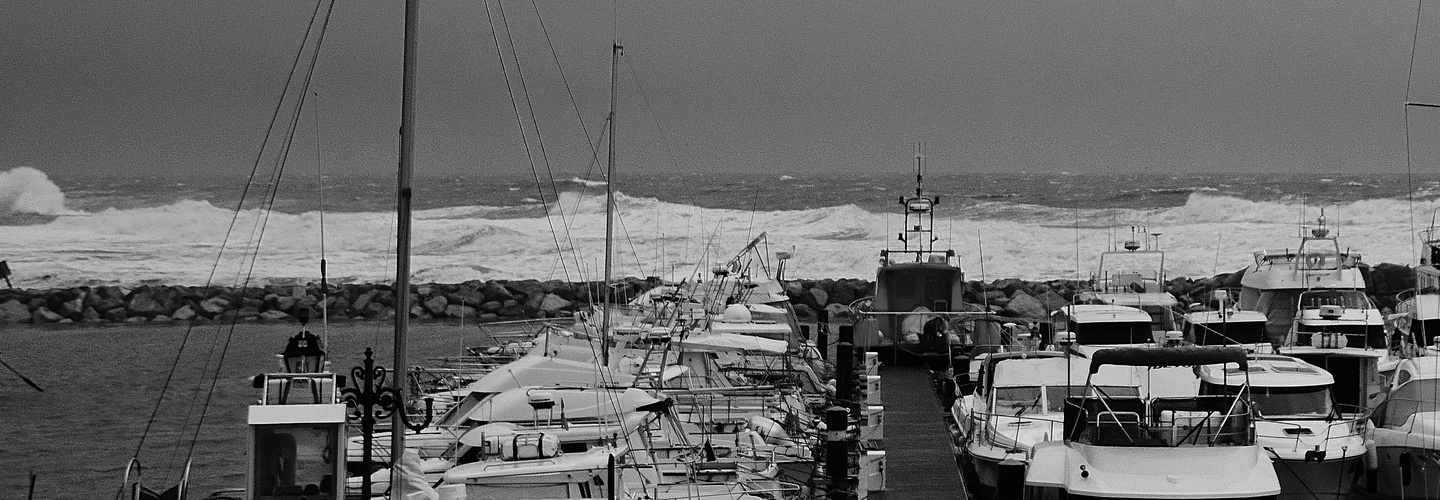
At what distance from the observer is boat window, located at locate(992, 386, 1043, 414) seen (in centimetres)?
1636

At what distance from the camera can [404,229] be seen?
33.6 ft

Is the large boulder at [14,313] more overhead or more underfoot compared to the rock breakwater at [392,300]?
more underfoot

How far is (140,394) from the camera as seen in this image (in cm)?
2519

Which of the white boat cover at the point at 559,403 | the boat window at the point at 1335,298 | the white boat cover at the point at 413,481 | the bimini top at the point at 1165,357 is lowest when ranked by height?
the white boat cover at the point at 413,481

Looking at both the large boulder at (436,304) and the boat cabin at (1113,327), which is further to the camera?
the large boulder at (436,304)

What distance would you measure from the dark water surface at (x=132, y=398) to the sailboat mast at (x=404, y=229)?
3537mm

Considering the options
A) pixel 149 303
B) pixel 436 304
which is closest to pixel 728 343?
pixel 436 304

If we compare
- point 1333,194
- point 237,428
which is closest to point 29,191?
point 237,428

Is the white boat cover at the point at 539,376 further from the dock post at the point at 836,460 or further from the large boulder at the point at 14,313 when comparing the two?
the large boulder at the point at 14,313

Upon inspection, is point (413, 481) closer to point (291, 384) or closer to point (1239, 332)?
point (291, 384)

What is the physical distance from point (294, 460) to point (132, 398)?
1633cm

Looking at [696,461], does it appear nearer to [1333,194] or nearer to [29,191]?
[29,191]

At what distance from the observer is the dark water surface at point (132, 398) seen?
18.8 m

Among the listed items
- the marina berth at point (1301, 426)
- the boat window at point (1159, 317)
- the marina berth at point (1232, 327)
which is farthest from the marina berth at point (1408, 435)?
the boat window at point (1159, 317)
